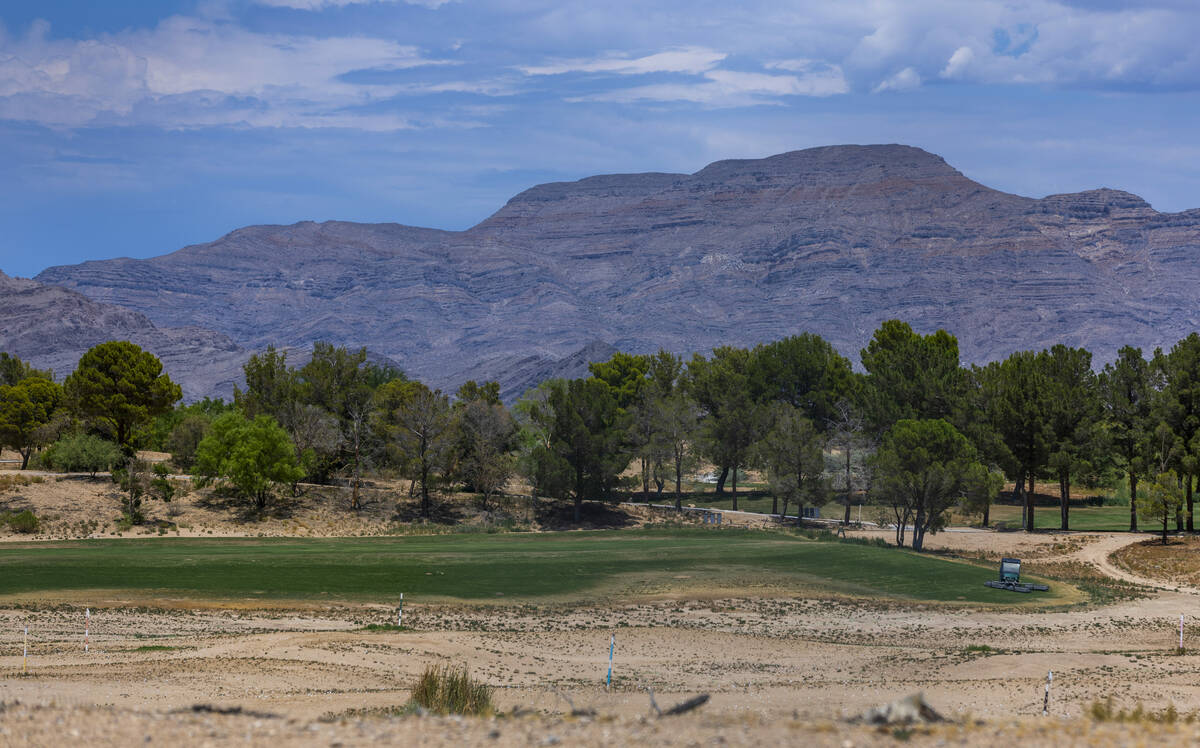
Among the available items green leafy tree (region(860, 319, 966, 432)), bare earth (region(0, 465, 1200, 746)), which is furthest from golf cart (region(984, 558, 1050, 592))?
green leafy tree (region(860, 319, 966, 432))

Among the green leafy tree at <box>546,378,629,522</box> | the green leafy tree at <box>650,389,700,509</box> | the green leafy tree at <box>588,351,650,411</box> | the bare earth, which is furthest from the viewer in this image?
the green leafy tree at <box>588,351,650,411</box>

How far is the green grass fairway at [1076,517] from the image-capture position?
69875mm

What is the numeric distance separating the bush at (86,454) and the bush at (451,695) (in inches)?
2084

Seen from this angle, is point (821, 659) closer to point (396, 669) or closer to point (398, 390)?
point (396, 669)

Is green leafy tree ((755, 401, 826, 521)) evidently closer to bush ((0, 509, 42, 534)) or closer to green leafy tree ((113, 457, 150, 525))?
green leafy tree ((113, 457, 150, 525))

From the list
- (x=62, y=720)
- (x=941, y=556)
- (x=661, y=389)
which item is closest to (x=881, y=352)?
(x=661, y=389)

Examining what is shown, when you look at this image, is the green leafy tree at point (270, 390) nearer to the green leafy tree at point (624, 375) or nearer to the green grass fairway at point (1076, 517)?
the green leafy tree at point (624, 375)

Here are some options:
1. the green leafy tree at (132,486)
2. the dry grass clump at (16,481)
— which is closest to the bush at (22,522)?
the dry grass clump at (16,481)

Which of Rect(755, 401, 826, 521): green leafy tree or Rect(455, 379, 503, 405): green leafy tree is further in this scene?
Rect(455, 379, 503, 405): green leafy tree

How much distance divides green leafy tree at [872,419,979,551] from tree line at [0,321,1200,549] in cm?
9

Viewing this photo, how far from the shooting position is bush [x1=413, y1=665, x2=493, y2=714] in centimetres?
1747

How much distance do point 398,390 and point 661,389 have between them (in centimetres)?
2732

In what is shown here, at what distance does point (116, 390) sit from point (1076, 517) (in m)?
70.1

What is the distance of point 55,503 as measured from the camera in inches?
2229
